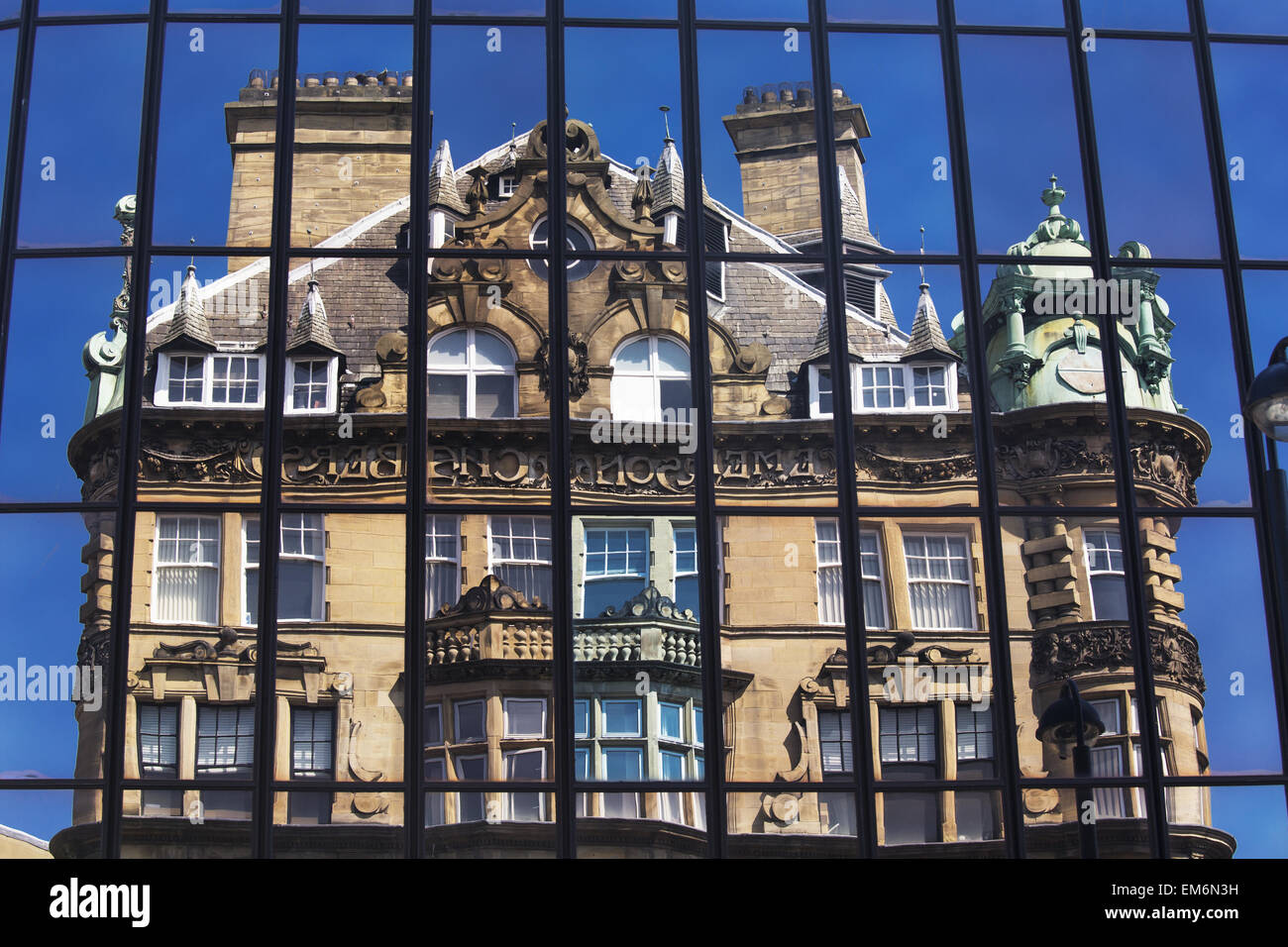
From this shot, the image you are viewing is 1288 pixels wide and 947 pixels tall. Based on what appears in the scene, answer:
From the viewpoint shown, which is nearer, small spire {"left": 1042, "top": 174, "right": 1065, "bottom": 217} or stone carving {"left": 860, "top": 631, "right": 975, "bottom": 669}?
stone carving {"left": 860, "top": 631, "right": 975, "bottom": 669}

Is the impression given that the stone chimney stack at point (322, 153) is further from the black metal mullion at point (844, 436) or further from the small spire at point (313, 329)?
the black metal mullion at point (844, 436)

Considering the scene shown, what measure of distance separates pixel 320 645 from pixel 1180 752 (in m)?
8.29

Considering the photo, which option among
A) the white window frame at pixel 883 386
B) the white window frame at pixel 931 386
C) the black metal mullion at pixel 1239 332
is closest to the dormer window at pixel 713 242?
the white window frame at pixel 883 386

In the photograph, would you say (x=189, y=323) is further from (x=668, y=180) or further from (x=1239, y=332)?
(x=1239, y=332)

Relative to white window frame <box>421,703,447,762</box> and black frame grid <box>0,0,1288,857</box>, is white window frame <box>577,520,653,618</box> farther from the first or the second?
white window frame <box>421,703,447,762</box>

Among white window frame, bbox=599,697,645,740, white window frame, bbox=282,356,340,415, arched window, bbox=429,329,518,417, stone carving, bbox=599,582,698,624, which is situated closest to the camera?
white window frame, bbox=599,697,645,740

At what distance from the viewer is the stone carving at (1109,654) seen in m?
16.0

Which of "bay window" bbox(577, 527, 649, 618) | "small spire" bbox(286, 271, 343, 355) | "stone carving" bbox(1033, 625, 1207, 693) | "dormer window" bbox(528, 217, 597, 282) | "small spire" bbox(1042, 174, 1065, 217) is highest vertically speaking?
"small spire" bbox(1042, 174, 1065, 217)

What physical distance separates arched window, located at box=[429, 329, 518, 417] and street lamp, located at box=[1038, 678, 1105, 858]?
6.00 metres

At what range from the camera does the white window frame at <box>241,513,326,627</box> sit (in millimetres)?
15773

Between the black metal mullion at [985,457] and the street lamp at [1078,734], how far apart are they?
0.39 metres

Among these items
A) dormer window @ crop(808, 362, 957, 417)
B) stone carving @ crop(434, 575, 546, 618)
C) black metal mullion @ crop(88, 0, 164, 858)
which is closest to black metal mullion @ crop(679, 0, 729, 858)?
dormer window @ crop(808, 362, 957, 417)

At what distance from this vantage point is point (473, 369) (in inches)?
655

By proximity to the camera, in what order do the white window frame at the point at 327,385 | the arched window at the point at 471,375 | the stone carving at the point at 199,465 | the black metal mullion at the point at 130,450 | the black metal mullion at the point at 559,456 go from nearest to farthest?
the black metal mullion at the point at 130,450, the black metal mullion at the point at 559,456, the stone carving at the point at 199,465, the white window frame at the point at 327,385, the arched window at the point at 471,375
